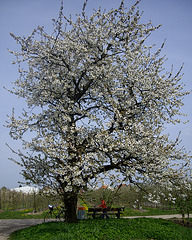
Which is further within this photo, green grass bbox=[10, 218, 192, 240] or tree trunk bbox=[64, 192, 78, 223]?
tree trunk bbox=[64, 192, 78, 223]

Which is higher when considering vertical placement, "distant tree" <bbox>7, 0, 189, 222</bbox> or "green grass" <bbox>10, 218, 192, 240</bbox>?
"distant tree" <bbox>7, 0, 189, 222</bbox>

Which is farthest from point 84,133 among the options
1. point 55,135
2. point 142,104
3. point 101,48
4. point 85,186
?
point 101,48

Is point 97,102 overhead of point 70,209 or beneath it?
overhead

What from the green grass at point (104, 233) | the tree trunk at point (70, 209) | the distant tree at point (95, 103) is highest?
the distant tree at point (95, 103)

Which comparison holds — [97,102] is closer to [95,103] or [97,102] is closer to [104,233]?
[95,103]

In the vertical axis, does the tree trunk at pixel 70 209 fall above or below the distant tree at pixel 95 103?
below

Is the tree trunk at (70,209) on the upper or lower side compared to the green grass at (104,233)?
upper

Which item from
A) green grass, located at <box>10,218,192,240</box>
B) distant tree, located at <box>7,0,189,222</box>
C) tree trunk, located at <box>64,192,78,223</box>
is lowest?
green grass, located at <box>10,218,192,240</box>

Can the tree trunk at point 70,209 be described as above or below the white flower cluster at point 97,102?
below

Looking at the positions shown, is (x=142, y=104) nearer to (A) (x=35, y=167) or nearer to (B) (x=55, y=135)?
(B) (x=55, y=135)

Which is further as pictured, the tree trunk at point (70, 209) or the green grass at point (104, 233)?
the tree trunk at point (70, 209)

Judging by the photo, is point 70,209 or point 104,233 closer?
point 104,233

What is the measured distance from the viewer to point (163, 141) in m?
11.5

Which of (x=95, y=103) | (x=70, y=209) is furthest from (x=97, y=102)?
(x=70, y=209)
